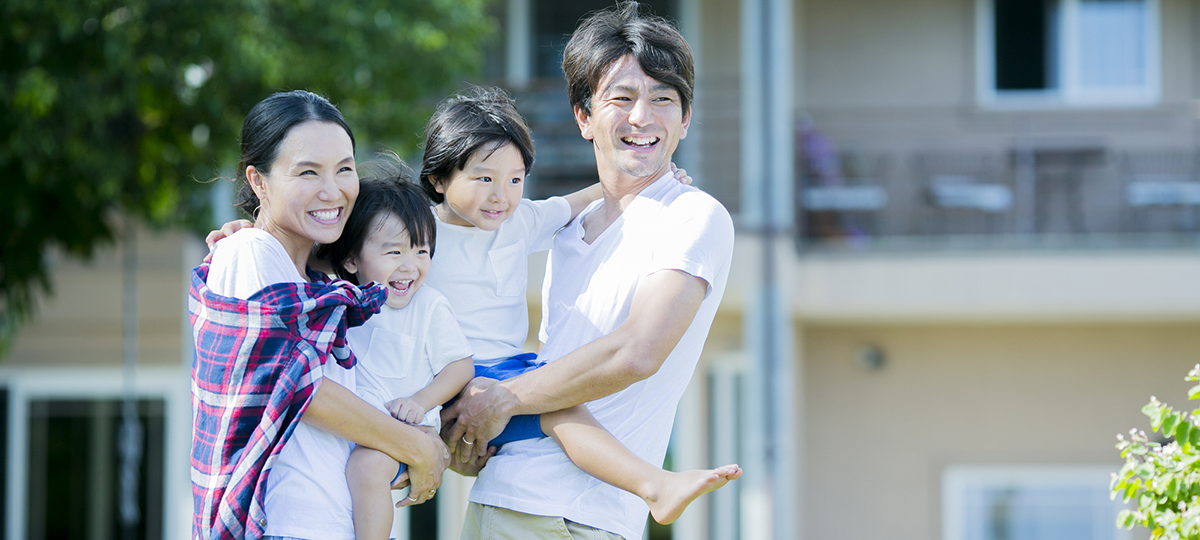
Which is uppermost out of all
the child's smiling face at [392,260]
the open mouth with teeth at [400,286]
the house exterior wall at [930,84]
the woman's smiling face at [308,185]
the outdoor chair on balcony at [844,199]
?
the house exterior wall at [930,84]

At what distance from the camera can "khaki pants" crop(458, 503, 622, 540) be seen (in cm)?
228

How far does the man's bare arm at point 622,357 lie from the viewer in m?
2.22

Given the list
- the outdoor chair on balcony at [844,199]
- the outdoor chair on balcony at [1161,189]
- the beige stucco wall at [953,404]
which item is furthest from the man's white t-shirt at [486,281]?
the outdoor chair on balcony at [1161,189]

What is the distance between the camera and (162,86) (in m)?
5.82

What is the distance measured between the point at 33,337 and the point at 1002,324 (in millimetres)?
7181

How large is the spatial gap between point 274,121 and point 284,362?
49 centimetres

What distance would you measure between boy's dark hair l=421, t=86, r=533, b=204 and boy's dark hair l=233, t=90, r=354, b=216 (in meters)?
0.25

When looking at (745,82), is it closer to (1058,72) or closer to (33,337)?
(1058,72)

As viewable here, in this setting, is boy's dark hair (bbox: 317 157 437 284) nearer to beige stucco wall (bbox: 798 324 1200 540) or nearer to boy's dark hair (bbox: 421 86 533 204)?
boy's dark hair (bbox: 421 86 533 204)

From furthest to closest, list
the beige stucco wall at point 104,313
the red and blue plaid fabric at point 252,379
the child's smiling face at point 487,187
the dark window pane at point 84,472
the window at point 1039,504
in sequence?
the window at point 1039,504 → the dark window pane at point 84,472 → the beige stucco wall at point 104,313 → the child's smiling face at point 487,187 → the red and blue plaid fabric at point 252,379

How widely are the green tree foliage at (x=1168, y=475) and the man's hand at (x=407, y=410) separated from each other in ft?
4.64

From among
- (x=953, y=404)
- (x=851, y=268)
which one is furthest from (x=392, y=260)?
(x=953, y=404)

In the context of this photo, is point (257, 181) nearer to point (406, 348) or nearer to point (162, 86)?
point (406, 348)

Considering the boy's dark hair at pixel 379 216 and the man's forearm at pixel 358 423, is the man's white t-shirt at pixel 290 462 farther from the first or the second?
the boy's dark hair at pixel 379 216
